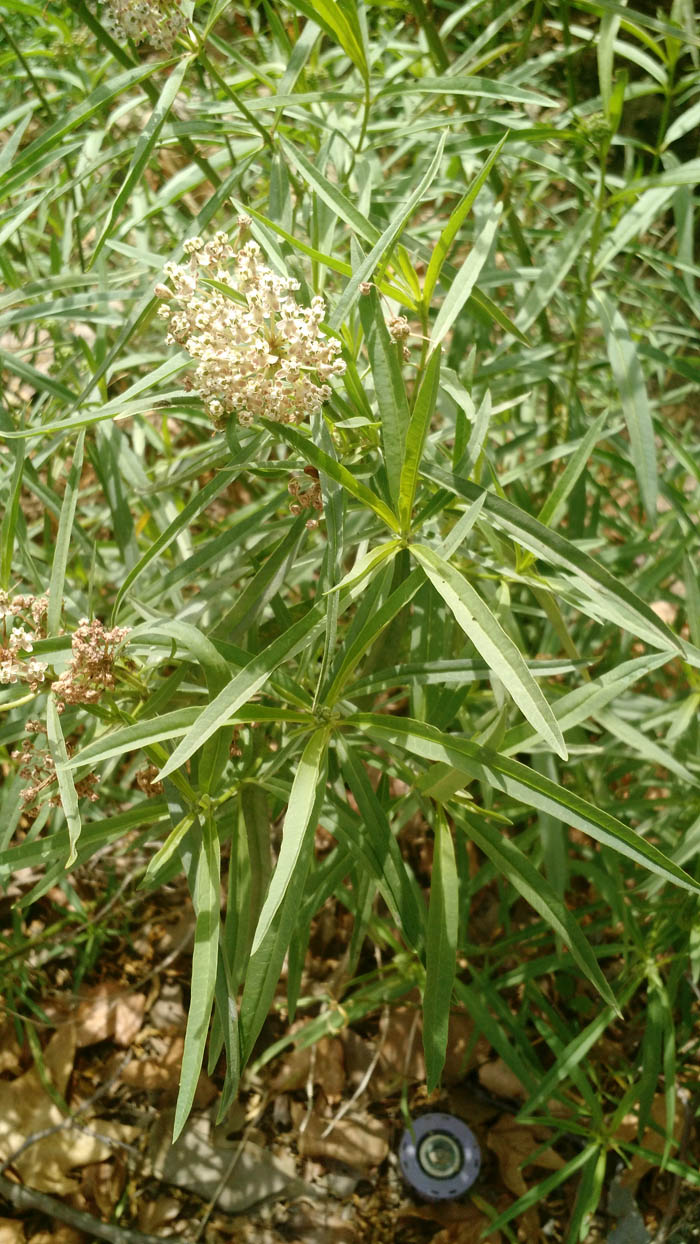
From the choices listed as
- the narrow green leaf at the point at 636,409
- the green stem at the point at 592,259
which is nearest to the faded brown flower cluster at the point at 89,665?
the narrow green leaf at the point at 636,409

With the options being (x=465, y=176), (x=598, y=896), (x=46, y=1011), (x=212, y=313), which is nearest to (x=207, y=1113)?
(x=46, y=1011)

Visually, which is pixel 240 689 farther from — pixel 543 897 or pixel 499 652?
pixel 543 897

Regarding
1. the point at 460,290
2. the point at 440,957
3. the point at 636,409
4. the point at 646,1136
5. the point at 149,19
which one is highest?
the point at 149,19

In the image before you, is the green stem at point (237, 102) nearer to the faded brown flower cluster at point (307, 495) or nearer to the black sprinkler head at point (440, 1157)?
the faded brown flower cluster at point (307, 495)

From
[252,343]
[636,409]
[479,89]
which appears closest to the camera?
[252,343]

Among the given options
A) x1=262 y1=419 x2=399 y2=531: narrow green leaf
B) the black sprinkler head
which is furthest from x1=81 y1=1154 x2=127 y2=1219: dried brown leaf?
x1=262 y1=419 x2=399 y2=531: narrow green leaf

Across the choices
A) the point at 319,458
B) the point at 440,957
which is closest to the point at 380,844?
the point at 440,957

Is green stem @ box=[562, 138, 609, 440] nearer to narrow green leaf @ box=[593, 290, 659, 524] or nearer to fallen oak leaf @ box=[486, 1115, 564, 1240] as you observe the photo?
narrow green leaf @ box=[593, 290, 659, 524]
